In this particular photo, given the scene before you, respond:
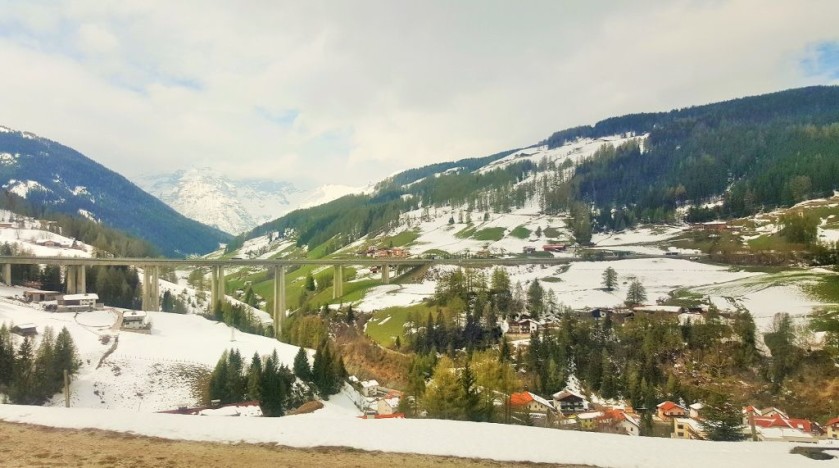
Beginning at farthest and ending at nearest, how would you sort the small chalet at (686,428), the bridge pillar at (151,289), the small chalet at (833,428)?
the bridge pillar at (151,289) < the small chalet at (833,428) < the small chalet at (686,428)

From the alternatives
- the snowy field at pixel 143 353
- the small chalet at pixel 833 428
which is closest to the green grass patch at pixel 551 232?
the snowy field at pixel 143 353

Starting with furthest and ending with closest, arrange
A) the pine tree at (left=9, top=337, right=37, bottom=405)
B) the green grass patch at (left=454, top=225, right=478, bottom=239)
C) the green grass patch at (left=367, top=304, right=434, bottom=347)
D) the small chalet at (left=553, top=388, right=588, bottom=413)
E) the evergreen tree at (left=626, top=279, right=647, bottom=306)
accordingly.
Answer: the green grass patch at (left=454, top=225, right=478, bottom=239) → the evergreen tree at (left=626, top=279, right=647, bottom=306) → the green grass patch at (left=367, top=304, right=434, bottom=347) → the small chalet at (left=553, top=388, right=588, bottom=413) → the pine tree at (left=9, top=337, right=37, bottom=405)

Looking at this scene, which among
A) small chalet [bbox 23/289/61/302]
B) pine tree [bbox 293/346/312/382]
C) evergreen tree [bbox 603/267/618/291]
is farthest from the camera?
evergreen tree [bbox 603/267/618/291]

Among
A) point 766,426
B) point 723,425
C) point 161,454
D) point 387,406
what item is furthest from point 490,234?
point 161,454

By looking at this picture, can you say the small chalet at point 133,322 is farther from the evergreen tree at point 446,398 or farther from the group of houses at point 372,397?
the evergreen tree at point 446,398

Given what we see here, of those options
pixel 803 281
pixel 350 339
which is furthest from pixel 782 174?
pixel 350 339

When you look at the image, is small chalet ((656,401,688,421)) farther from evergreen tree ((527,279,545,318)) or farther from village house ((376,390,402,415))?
evergreen tree ((527,279,545,318))

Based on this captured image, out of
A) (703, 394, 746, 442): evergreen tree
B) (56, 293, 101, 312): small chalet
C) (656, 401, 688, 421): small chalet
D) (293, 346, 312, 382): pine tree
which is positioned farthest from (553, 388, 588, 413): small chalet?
(56, 293, 101, 312): small chalet
